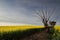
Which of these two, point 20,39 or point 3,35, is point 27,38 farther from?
point 3,35

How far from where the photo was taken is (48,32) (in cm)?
914

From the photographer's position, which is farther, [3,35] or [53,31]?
[53,31]

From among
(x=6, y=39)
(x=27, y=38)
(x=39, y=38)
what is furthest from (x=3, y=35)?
(x=39, y=38)

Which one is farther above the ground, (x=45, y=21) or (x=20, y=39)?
(x=45, y=21)

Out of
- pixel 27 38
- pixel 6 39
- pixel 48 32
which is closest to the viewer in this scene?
pixel 6 39

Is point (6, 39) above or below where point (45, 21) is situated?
below

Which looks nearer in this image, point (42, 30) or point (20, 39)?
point (20, 39)

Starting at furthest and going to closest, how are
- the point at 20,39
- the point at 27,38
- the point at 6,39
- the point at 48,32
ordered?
1. the point at 48,32
2. the point at 27,38
3. the point at 20,39
4. the point at 6,39

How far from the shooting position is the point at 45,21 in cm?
935

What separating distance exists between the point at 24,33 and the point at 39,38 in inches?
24.8

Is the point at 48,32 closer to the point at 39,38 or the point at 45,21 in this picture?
the point at 45,21

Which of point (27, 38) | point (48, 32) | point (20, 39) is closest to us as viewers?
point (20, 39)

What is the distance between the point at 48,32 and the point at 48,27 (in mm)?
583

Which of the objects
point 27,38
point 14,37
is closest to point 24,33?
point 27,38
